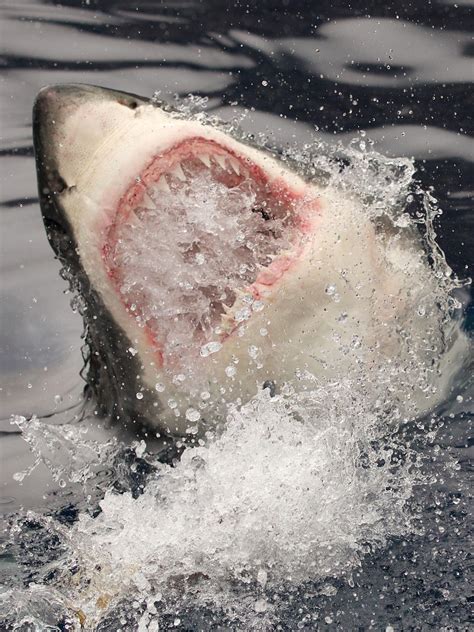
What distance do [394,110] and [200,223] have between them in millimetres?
1748

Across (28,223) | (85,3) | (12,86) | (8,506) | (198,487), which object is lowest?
(8,506)

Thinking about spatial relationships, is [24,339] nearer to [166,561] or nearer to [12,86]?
[12,86]

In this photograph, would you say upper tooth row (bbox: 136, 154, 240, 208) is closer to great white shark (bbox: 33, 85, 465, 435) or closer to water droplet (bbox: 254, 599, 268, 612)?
great white shark (bbox: 33, 85, 465, 435)

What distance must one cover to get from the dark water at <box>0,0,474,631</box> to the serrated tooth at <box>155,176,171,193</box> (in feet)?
4.84

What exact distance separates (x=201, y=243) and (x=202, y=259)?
1.1 inches

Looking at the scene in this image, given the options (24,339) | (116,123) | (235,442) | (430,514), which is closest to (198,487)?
→ (235,442)

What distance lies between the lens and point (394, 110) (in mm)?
3014

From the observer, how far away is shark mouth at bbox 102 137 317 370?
1404mm

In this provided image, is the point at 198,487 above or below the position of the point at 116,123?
below

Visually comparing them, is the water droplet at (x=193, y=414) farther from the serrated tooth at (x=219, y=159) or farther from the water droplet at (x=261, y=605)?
the serrated tooth at (x=219, y=159)

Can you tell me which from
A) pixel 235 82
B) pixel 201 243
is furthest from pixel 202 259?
pixel 235 82

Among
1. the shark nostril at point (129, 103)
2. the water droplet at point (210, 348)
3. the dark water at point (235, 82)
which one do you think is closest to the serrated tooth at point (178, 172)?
the shark nostril at point (129, 103)

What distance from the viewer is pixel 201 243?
1479 millimetres

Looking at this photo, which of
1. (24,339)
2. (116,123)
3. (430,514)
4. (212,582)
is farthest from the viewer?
(24,339)
